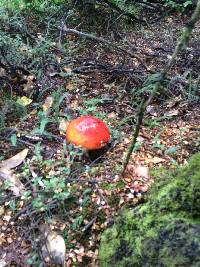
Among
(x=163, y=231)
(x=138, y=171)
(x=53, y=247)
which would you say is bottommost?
(x=53, y=247)

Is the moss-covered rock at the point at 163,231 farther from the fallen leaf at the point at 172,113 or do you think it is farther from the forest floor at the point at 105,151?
the fallen leaf at the point at 172,113

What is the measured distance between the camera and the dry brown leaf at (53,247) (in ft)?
9.42

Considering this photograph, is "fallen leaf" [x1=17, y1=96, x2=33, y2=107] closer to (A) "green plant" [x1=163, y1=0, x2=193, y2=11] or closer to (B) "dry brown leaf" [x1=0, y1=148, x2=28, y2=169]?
(B) "dry brown leaf" [x1=0, y1=148, x2=28, y2=169]

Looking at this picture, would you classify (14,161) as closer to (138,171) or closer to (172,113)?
(138,171)

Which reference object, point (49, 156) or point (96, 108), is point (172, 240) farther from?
point (96, 108)

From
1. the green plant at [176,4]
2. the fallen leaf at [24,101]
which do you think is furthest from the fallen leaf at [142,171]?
the green plant at [176,4]

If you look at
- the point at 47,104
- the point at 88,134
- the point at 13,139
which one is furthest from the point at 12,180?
the point at 47,104

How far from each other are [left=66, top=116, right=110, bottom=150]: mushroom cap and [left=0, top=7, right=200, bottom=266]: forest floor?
0.40 ft

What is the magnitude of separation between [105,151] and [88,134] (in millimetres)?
284

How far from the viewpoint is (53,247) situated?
291cm

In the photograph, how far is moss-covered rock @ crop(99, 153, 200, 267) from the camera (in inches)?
87.7

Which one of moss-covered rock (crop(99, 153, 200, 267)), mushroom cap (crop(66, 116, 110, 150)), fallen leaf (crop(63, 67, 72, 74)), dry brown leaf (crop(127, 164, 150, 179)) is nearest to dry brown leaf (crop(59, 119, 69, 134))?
mushroom cap (crop(66, 116, 110, 150))

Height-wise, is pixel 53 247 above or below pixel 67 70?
below

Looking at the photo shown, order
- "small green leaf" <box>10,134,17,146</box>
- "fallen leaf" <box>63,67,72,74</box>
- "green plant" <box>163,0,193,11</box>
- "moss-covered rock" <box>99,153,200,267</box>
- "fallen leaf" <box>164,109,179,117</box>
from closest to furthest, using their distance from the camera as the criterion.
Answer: "moss-covered rock" <box>99,153,200,267</box>
"small green leaf" <box>10,134,17,146</box>
"fallen leaf" <box>164,109,179,117</box>
"fallen leaf" <box>63,67,72,74</box>
"green plant" <box>163,0,193,11</box>
